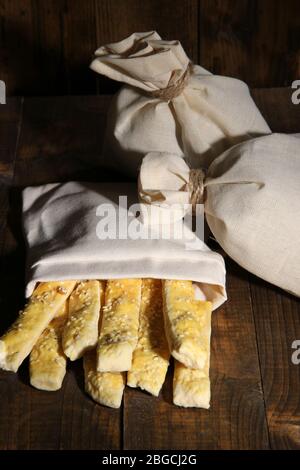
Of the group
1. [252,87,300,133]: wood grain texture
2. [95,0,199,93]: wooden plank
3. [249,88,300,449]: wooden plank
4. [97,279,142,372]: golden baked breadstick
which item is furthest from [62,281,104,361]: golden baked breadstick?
[95,0,199,93]: wooden plank

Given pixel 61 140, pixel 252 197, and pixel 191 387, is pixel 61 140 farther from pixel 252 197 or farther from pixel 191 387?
pixel 191 387

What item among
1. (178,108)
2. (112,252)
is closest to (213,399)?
(112,252)

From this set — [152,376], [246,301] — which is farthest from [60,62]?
[152,376]

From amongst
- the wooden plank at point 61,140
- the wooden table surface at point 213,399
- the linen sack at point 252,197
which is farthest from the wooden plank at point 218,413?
the wooden plank at point 61,140

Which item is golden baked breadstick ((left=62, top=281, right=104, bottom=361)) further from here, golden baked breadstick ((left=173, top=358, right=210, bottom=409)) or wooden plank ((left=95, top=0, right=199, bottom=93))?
wooden plank ((left=95, top=0, right=199, bottom=93))

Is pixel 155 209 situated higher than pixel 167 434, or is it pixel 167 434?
pixel 155 209

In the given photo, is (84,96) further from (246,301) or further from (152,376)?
(152,376)
